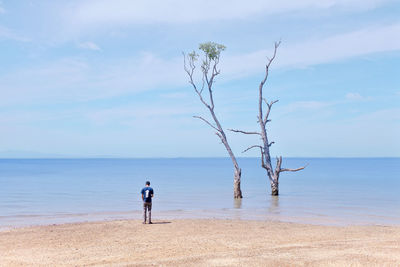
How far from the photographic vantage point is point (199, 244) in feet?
47.0

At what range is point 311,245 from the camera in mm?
13922

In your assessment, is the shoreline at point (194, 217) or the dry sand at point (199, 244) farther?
the shoreline at point (194, 217)

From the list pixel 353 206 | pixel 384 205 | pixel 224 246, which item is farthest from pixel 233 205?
pixel 224 246

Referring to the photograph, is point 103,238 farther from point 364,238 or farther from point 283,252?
point 364,238

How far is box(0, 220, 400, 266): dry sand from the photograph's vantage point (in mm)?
11656

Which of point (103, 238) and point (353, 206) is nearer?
point (103, 238)

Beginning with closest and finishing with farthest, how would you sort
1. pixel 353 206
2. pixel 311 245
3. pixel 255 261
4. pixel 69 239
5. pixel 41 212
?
1. pixel 255 261
2. pixel 311 245
3. pixel 69 239
4. pixel 41 212
5. pixel 353 206

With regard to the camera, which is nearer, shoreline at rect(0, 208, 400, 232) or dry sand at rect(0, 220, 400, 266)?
dry sand at rect(0, 220, 400, 266)

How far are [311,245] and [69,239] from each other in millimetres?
9026

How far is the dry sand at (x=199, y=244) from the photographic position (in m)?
11.7

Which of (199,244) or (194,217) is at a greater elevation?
(199,244)

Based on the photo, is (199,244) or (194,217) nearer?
(199,244)

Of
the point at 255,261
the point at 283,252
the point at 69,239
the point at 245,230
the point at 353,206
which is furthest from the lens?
the point at 353,206

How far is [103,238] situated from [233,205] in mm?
14384
